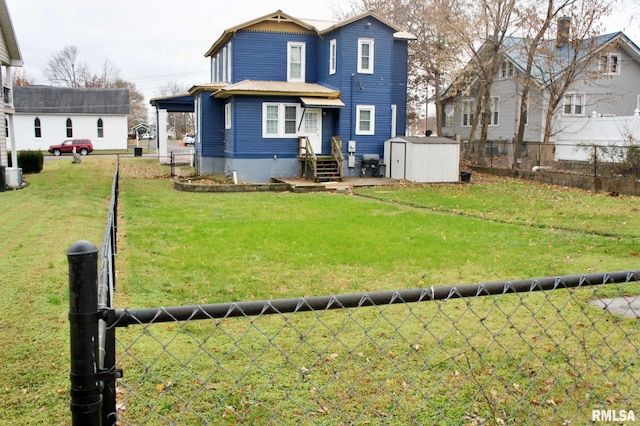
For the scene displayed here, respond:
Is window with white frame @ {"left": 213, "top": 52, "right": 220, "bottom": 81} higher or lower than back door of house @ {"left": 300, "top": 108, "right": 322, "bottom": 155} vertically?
higher

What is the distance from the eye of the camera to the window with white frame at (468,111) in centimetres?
4189

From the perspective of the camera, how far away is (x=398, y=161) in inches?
1046

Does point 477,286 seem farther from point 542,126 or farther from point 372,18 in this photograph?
point 542,126

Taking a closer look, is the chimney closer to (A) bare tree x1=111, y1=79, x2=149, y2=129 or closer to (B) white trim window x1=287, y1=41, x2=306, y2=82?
(B) white trim window x1=287, y1=41, x2=306, y2=82

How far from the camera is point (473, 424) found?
14.0 ft

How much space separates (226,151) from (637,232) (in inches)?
745

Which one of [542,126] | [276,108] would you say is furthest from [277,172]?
[542,126]

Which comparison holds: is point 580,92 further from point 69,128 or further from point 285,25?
point 69,128

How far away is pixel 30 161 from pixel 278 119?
11118 millimetres

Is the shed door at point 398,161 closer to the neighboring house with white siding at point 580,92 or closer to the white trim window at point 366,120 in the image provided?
the white trim window at point 366,120

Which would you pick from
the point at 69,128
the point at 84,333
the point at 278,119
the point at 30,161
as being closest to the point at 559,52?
the point at 278,119

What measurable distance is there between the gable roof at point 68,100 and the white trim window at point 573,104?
1526 inches

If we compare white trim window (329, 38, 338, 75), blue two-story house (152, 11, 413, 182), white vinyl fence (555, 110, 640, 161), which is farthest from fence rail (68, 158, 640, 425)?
white vinyl fence (555, 110, 640, 161)

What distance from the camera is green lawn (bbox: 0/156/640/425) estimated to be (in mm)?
6215
